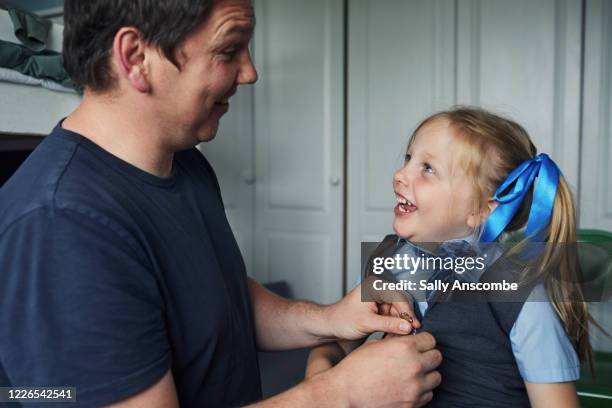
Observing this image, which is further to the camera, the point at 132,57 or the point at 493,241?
the point at 493,241

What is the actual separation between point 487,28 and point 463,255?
162cm

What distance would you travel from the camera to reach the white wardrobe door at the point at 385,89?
244 centimetres

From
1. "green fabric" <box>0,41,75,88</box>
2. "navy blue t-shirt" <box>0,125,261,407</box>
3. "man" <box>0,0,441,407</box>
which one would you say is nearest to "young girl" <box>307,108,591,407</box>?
"man" <box>0,0,441,407</box>

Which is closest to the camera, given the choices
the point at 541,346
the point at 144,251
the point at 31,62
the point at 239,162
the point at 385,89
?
the point at 144,251

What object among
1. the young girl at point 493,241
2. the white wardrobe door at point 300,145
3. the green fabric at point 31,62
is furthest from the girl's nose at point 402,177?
the white wardrobe door at point 300,145

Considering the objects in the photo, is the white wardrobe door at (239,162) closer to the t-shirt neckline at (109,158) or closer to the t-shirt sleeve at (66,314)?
the t-shirt neckline at (109,158)

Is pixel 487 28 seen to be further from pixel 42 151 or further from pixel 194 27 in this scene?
pixel 42 151

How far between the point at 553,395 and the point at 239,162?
234cm

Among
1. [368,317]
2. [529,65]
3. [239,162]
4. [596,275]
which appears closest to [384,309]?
[368,317]

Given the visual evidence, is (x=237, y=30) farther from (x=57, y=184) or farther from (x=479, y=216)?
(x=479, y=216)

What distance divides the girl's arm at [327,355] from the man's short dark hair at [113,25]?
56 cm

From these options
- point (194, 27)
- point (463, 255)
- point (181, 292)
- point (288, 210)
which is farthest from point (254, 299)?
point (288, 210)

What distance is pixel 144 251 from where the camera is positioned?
74 centimetres

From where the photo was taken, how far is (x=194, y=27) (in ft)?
2.66
